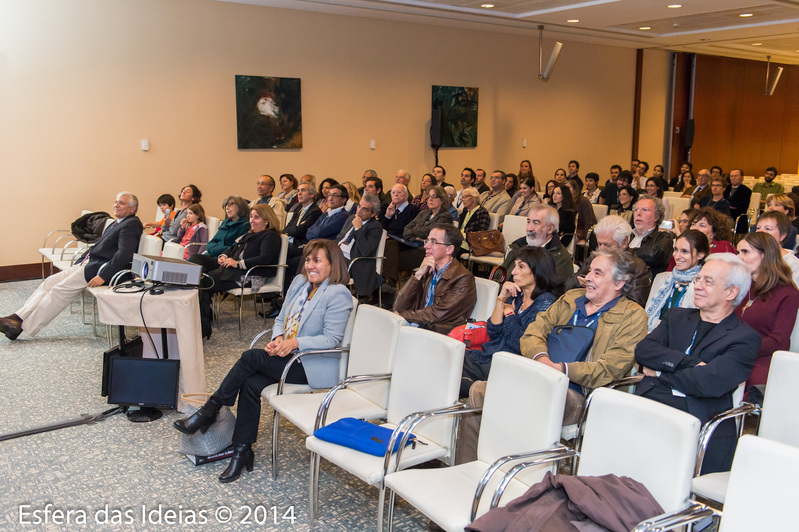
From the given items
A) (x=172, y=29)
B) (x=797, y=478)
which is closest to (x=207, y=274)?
(x=172, y=29)

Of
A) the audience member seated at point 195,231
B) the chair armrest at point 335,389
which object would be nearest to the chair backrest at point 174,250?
the audience member seated at point 195,231

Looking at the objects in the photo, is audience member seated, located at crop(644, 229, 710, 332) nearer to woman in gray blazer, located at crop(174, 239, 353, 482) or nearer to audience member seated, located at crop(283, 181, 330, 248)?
woman in gray blazer, located at crop(174, 239, 353, 482)

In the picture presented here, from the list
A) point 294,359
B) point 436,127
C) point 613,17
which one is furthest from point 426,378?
point 613,17

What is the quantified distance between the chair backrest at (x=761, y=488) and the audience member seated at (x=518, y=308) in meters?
1.61

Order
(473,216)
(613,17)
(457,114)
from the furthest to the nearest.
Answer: (457,114) → (613,17) → (473,216)

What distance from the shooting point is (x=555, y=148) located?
13.2 metres

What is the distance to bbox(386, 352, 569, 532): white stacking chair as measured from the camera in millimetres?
2531

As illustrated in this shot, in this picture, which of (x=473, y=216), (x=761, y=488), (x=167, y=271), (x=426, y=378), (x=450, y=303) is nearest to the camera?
(x=761, y=488)

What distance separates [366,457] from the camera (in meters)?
2.92

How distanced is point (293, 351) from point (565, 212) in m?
5.16

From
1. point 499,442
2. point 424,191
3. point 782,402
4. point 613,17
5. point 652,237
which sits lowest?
point 499,442

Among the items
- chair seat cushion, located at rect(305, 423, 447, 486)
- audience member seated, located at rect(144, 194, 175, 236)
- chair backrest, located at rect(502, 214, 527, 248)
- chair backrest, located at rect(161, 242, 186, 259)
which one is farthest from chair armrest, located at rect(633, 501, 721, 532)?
audience member seated, located at rect(144, 194, 175, 236)

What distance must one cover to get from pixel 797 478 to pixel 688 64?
14537mm

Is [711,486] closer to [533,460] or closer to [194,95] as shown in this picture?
[533,460]
